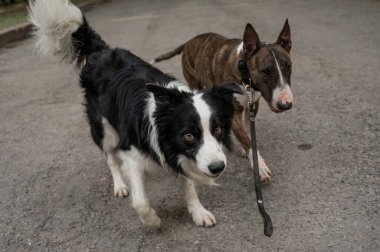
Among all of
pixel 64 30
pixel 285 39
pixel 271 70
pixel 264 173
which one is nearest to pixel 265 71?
pixel 271 70

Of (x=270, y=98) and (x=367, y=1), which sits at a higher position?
(x=270, y=98)

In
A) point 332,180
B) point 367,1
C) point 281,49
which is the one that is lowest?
point 367,1

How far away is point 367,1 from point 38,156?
10.6 m

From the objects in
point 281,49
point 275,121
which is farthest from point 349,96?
point 281,49

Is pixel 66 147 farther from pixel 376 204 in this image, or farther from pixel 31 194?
pixel 376 204

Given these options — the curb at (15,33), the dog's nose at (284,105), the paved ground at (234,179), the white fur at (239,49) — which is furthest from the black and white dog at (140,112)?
the curb at (15,33)

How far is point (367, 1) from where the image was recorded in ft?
41.5

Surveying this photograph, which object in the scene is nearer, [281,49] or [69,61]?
[281,49]

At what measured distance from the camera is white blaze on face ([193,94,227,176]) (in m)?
2.93

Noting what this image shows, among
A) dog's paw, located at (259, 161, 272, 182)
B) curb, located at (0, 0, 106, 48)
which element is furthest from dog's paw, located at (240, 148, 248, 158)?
curb, located at (0, 0, 106, 48)

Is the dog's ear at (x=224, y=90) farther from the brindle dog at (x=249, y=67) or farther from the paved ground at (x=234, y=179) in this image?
the paved ground at (x=234, y=179)

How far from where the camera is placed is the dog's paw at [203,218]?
356 centimetres

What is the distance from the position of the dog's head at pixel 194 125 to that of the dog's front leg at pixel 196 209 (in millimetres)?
418

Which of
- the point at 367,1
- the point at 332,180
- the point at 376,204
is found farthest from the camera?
the point at 367,1
